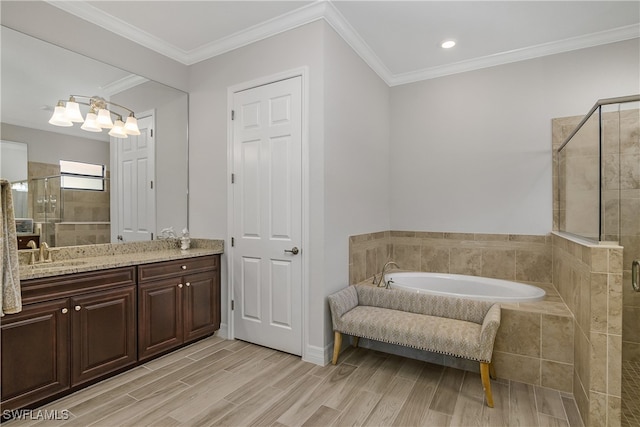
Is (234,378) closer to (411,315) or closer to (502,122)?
(411,315)

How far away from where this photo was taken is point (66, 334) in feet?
6.82

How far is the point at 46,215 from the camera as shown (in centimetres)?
242

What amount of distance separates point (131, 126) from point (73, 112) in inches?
17.8

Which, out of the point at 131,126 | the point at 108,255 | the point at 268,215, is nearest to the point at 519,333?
the point at 268,215

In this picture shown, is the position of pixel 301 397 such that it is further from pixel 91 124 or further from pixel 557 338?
pixel 91 124

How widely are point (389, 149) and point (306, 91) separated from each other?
5.53ft

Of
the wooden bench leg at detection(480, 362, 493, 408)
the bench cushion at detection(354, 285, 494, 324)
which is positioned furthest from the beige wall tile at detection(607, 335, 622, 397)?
the bench cushion at detection(354, 285, 494, 324)

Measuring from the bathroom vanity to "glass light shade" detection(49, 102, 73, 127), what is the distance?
1.10 metres

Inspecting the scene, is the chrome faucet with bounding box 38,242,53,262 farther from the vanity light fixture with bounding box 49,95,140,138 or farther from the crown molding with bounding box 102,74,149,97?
the crown molding with bounding box 102,74,149,97

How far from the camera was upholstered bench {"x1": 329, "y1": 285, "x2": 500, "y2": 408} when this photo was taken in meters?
2.10

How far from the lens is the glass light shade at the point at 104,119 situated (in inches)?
107

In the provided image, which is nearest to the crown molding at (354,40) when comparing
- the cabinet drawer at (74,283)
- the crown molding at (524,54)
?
the crown molding at (524,54)

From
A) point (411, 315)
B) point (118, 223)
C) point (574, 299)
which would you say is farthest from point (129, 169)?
point (574, 299)

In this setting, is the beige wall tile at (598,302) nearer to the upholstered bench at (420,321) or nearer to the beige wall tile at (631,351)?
the upholstered bench at (420,321)
